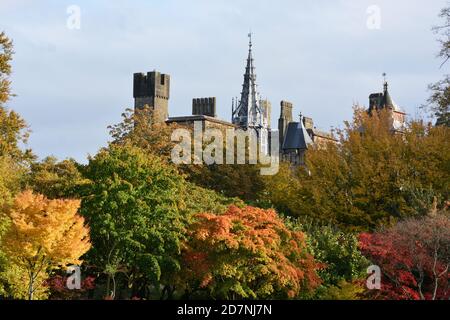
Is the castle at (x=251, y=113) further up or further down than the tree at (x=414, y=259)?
further up

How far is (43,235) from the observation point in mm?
35312

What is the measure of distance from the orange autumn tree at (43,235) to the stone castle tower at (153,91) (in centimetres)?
5333

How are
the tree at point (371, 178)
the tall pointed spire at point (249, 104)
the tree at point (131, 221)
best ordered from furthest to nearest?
the tall pointed spire at point (249, 104) < the tree at point (371, 178) < the tree at point (131, 221)

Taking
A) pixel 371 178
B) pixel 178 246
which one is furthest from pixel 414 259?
pixel 371 178

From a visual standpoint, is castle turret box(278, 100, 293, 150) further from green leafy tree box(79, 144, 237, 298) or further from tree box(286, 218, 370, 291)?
green leafy tree box(79, 144, 237, 298)

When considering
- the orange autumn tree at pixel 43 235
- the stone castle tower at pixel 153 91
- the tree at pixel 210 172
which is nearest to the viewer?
the orange autumn tree at pixel 43 235

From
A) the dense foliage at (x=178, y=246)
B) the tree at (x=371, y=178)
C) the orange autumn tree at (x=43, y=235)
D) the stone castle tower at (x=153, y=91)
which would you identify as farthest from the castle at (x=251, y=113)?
the orange autumn tree at (x=43, y=235)

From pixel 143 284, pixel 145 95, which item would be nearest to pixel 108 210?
pixel 143 284

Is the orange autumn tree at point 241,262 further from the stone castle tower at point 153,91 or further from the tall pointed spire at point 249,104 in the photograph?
the tall pointed spire at point 249,104

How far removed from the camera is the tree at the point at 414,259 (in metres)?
37.7

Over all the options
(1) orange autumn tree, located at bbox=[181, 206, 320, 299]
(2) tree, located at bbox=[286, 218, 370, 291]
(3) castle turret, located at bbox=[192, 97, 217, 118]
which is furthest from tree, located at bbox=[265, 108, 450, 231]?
(3) castle turret, located at bbox=[192, 97, 217, 118]

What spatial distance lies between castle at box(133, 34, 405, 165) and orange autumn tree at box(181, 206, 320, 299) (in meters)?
20.0

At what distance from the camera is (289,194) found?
5469 centimetres

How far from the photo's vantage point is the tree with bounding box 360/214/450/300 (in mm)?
37688
